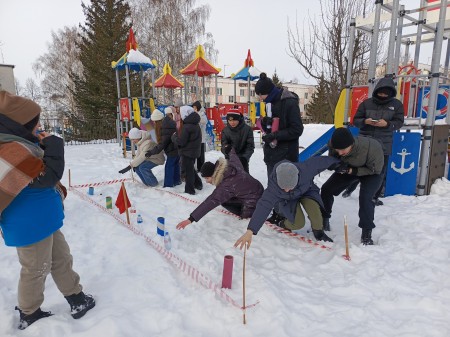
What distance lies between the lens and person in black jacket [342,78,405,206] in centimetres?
468

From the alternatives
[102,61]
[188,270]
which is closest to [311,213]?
[188,270]

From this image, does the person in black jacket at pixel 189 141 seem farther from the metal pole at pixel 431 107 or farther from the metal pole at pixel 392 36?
the metal pole at pixel 431 107

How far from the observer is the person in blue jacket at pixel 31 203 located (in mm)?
1947

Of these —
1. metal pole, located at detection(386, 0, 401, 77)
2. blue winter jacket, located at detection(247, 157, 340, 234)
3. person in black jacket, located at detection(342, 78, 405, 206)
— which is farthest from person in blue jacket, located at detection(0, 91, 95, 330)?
metal pole, located at detection(386, 0, 401, 77)

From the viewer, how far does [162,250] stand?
3494mm

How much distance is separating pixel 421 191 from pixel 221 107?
11.0 meters

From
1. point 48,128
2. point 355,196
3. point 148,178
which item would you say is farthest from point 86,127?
point 355,196

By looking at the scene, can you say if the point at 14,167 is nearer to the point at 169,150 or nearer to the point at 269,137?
the point at 269,137

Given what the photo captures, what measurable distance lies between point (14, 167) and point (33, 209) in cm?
36

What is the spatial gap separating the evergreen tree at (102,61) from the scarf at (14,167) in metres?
19.2

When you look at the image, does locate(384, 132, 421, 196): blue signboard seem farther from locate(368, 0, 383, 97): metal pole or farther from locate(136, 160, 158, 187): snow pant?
locate(136, 160, 158, 187): snow pant

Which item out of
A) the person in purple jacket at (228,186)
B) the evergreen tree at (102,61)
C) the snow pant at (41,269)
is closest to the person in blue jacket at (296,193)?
the person in purple jacket at (228,186)

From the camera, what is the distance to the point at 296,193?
362cm

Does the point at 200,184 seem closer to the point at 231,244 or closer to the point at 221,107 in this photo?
the point at 231,244
